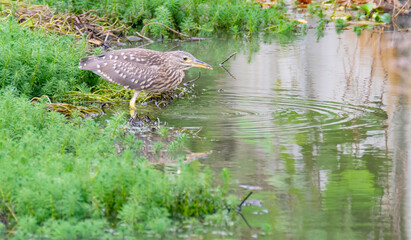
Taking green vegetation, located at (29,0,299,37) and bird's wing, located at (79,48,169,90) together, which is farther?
green vegetation, located at (29,0,299,37)

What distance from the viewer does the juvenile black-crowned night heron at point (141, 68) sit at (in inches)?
419

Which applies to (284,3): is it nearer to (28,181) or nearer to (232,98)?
(232,98)

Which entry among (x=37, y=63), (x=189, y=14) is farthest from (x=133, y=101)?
(x=189, y=14)

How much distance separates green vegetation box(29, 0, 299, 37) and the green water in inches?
38.5

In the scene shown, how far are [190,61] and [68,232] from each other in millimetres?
5781

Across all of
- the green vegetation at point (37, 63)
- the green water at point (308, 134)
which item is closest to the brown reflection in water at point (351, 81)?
the green water at point (308, 134)

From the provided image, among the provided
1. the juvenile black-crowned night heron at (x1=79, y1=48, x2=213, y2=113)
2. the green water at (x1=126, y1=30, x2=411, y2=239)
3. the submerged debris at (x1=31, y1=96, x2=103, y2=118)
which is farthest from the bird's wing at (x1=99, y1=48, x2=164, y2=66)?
the submerged debris at (x1=31, y1=96, x2=103, y2=118)

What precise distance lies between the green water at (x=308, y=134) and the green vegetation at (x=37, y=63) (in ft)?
4.63

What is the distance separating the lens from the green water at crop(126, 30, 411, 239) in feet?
20.2

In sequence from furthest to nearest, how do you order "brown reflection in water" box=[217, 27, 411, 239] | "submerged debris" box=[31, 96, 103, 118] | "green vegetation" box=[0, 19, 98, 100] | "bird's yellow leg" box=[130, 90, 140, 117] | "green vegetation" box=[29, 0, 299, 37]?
"green vegetation" box=[29, 0, 299, 37] → "bird's yellow leg" box=[130, 90, 140, 117] → "submerged debris" box=[31, 96, 103, 118] → "green vegetation" box=[0, 19, 98, 100] → "brown reflection in water" box=[217, 27, 411, 239]

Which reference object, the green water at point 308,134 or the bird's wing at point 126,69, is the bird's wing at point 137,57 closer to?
the bird's wing at point 126,69

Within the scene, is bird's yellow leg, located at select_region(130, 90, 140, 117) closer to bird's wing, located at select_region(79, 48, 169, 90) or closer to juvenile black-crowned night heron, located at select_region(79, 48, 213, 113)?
juvenile black-crowned night heron, located at select_region(79, 48, 213, 113)

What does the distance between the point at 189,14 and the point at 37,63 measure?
281 inches

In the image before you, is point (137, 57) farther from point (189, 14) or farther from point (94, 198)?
point (189, 14)
